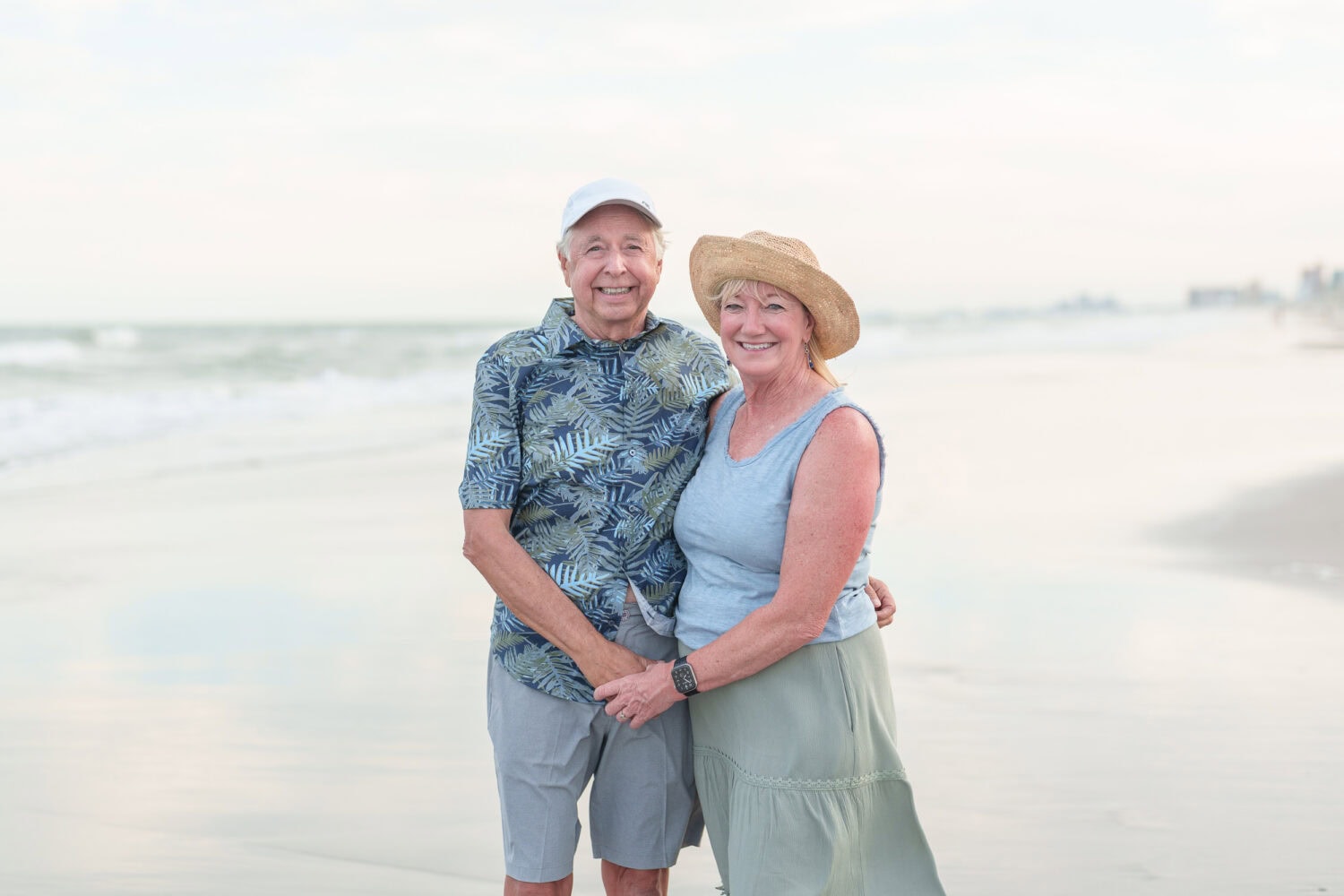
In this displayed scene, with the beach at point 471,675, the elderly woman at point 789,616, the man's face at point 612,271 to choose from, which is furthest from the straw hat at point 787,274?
the beach at point 471,675

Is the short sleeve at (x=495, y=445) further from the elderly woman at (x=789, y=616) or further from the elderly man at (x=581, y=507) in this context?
the elderly woman at (x=789, y=616)

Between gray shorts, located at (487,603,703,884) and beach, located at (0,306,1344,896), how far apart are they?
742 millimetres

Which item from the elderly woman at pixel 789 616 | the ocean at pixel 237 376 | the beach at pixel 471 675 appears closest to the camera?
the elderly woman at pixel 789 616

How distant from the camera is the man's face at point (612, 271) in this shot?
8.77 ft

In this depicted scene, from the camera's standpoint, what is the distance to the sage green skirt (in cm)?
255

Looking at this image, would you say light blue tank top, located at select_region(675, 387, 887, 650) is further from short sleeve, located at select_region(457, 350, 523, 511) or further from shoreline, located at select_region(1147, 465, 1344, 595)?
shoreline, located at select_region(1147, 465, 1344, 595)

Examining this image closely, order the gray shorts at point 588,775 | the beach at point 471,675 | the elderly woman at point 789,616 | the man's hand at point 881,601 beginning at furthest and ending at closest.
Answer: the beach at point 471,675
the man's hand at point 881,601
the gray shorts at point 588,775
the elderly woman at point 789,616

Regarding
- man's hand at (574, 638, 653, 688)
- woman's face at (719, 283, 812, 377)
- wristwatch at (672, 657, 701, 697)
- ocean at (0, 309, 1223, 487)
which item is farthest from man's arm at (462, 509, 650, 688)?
ocean at (0, 309, 1223, 487)

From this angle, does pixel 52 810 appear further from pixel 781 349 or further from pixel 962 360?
pixel 962 360

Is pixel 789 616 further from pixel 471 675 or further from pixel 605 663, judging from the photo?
pixel 471 675

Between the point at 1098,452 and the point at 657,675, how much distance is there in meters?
8.91

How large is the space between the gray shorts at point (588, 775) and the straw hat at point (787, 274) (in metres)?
0.71

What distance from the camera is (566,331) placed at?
269 centimetres

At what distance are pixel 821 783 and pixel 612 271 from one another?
1.12 meters
